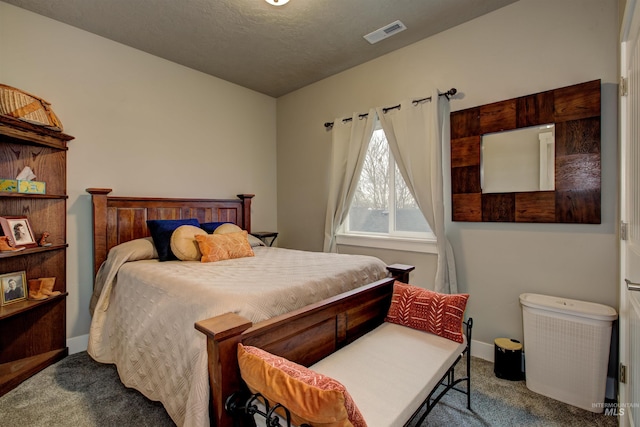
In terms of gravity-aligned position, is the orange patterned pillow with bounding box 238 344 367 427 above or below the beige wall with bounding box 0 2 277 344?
below

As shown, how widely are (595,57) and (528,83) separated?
1.24 feet

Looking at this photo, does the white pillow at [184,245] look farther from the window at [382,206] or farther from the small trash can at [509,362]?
the small trash can at [509,362]

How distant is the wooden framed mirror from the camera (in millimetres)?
2027

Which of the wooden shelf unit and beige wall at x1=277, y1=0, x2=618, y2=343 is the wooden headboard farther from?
beige wall at x1=277, y1=0, x2=618, y2=343

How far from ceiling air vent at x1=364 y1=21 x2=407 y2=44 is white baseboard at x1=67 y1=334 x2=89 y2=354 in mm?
3672

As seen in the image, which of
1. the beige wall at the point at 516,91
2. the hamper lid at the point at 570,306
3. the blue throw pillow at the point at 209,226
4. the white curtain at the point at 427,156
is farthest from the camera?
the blue throw pillow at the point at 209,226

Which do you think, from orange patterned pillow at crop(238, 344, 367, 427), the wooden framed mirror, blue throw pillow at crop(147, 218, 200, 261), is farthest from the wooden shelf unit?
the wooden framed mirror

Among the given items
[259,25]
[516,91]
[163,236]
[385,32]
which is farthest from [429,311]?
[259,25]

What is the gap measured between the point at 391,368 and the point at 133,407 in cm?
158

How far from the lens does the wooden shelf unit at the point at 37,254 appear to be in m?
2.24

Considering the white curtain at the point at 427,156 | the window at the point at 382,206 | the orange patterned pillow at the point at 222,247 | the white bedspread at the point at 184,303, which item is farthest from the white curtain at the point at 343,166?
the orange patterned pillow at the point at 222,247

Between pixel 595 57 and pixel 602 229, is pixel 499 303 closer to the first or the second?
pixel 602 229

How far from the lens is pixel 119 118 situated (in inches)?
113

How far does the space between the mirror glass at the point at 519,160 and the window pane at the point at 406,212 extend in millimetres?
646
